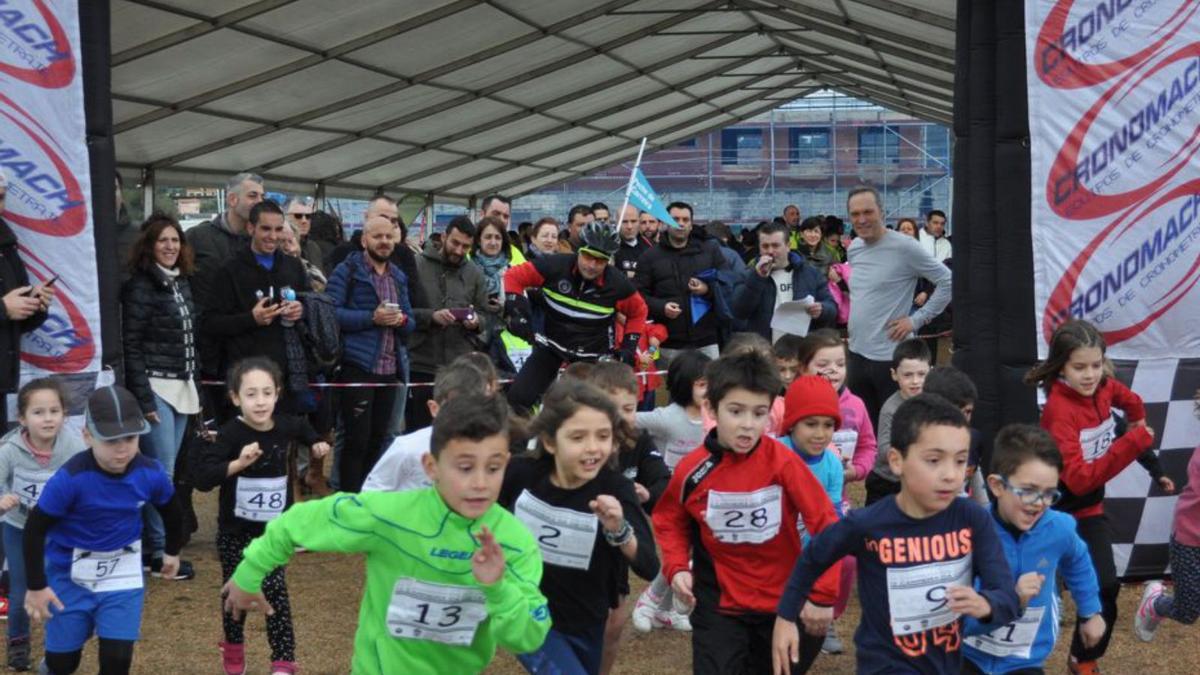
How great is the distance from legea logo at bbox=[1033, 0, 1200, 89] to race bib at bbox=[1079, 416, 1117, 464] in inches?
66.4

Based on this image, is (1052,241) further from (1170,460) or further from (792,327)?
(792,327)

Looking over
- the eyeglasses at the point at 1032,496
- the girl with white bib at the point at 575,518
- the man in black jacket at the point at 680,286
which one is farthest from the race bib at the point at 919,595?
the man in black jacket at the point at 680,286

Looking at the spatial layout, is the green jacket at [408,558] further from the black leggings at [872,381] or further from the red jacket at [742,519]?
the black leggings at [872,381]

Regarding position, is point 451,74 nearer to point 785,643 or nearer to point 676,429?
point 676,429

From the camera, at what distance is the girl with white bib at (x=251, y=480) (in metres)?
5.04

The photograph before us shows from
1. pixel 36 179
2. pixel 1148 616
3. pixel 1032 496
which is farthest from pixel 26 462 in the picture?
pixel 1148 616

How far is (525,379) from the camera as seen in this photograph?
7.75m

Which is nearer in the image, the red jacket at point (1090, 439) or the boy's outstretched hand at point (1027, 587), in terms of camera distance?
the boy's outstretched hand at point (1027, 587)

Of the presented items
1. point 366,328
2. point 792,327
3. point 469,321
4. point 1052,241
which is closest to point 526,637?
point 1052,241

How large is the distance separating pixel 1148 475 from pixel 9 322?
5267 mm

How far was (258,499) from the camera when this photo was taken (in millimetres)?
5258

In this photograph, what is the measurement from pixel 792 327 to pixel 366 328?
383 cm

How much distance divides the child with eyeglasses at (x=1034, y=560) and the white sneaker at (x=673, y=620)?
2197 millimetres

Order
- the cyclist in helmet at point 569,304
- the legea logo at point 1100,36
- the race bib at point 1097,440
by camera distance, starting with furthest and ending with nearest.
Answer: the cyclist in helmet at point 569,304 < the legea logo at point 1100,36 < the race bib at point 1097,440
